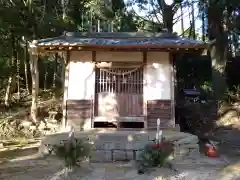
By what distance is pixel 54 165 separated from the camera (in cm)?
644

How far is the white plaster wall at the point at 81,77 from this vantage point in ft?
27.9

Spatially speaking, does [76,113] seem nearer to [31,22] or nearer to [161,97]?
[161,97]

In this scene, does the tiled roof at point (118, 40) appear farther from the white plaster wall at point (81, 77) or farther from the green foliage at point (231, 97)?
the green foliage at point (231, 97)

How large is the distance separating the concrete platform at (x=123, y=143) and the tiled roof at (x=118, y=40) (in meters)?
2.26

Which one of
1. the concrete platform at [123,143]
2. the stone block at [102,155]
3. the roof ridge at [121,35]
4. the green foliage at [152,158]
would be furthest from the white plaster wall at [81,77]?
the green foliage at [152,158]

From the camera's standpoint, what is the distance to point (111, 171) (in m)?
5.98

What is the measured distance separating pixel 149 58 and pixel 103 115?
2053mm

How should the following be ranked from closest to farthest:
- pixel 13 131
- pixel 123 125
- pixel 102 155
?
pixel 102 155 < pixel 123 125 < pixel 13 131

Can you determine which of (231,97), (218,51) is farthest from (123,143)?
(218,51)

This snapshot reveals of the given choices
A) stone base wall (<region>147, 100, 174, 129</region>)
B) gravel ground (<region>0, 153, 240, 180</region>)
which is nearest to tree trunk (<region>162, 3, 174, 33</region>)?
stone base wall (<region>147, 100, 174, 129</region>)

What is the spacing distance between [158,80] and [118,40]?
1.58 meters

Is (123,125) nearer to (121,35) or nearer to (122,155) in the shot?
(122,155)

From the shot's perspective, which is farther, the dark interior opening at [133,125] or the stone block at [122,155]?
the dark interior opening at [133,125]

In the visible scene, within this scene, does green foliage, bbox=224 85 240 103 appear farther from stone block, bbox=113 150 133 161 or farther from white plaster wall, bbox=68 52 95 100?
stone block, bbox=113 150 133 161
